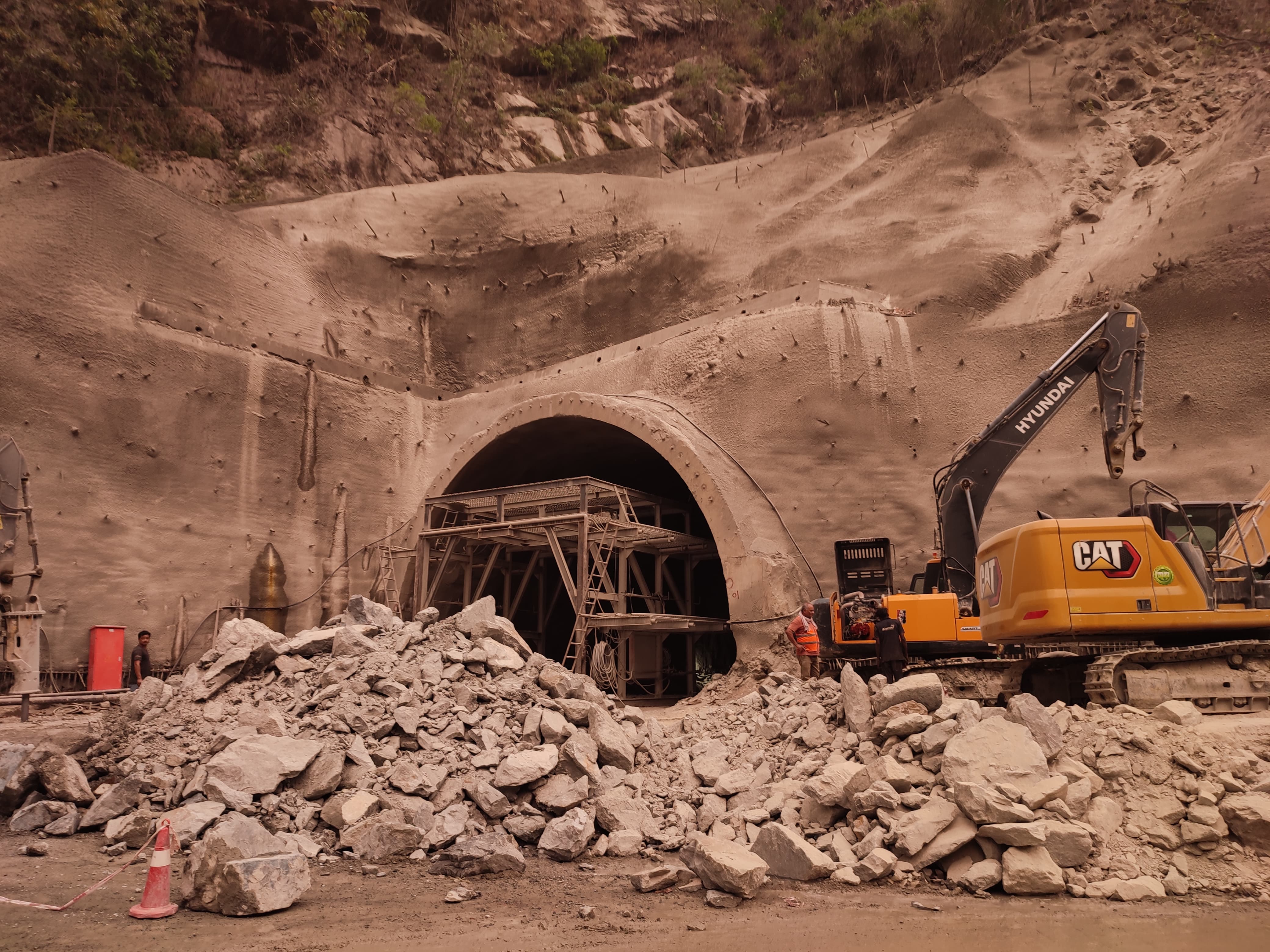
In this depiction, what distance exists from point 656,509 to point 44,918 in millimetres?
12051

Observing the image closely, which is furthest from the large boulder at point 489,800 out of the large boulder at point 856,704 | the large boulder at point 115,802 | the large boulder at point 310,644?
the large boulder at point 310,644

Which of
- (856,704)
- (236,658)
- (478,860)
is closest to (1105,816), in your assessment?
(856,704)

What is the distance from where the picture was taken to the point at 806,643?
36.6 feet

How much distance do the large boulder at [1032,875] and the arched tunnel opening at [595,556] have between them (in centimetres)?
872

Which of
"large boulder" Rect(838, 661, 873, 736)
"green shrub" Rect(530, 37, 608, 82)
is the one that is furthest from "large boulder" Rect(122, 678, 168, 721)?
"green shrub" Rect(530, 37, 608, 82)

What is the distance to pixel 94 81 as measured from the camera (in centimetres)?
2158

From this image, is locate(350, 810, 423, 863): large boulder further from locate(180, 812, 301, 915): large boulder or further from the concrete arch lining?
the concrete arch lining

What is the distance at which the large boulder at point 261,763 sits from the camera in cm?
666

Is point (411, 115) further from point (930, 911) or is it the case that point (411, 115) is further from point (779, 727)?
point (930, 911)

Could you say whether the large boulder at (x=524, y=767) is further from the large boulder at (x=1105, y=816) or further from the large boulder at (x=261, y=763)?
the large boulder at (x=1105, y=816)

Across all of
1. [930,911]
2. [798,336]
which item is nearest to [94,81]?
[798,336]

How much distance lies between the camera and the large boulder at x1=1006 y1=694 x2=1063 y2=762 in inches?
236

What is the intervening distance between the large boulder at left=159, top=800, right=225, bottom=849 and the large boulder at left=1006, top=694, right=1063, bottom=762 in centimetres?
548

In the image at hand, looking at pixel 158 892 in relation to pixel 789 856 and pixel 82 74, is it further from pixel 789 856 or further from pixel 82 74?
pixel 82 74
